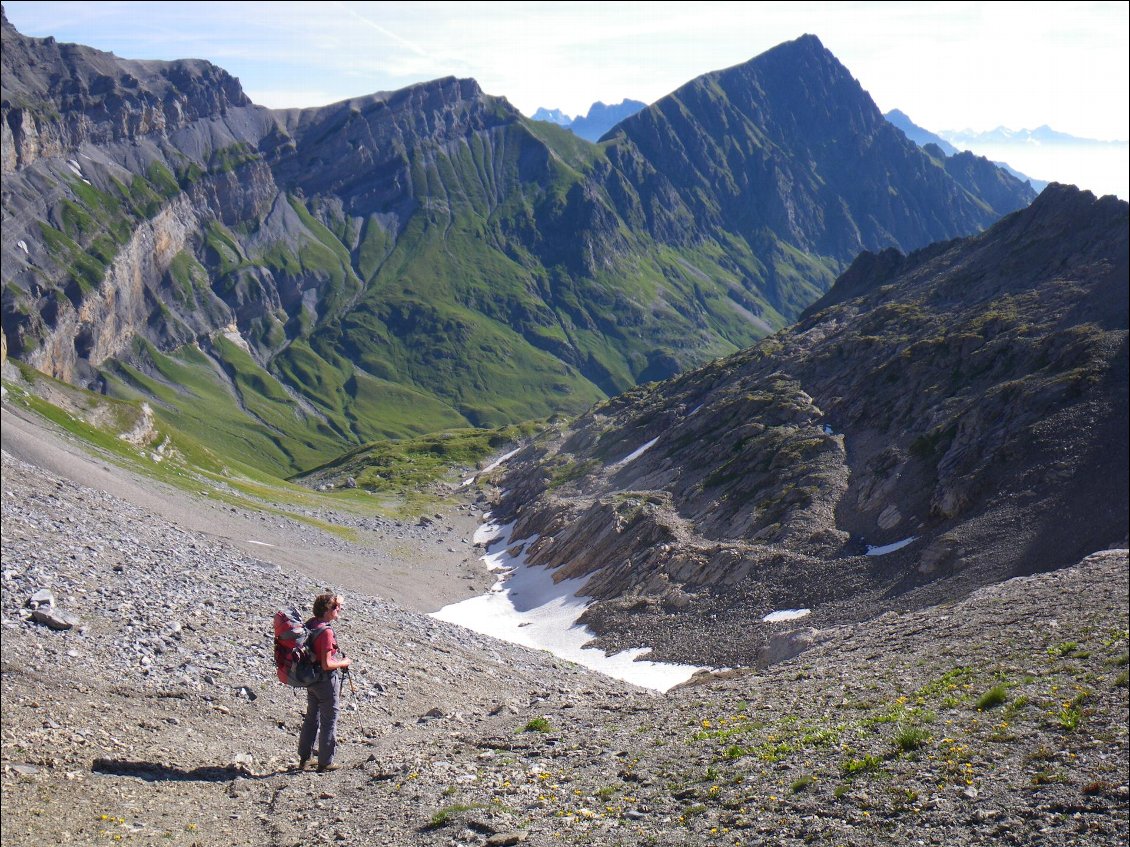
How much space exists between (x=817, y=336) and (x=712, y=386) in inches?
576

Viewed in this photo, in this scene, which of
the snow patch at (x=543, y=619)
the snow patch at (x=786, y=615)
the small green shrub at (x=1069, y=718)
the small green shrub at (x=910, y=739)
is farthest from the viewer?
the snow patch at (x=786, y=615)

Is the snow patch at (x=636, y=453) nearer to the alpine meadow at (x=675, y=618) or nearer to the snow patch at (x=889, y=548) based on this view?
the alpine meadow at (x=675, y=618)

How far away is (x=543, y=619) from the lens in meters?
74.2

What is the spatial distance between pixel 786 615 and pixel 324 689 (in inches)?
1704

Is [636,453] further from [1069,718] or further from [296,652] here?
[296,652]

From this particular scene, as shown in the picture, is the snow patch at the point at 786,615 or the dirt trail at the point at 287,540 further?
the dirt trail at the point at 287,540

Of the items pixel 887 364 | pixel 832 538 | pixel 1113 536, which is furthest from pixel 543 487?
pixel 1113 536

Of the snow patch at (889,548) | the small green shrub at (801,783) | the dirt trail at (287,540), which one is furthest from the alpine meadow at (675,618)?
the dirt trail at (287,540)

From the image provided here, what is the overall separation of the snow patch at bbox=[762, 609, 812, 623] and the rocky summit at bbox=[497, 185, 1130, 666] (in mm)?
720

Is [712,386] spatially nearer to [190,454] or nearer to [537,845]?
[190,454]

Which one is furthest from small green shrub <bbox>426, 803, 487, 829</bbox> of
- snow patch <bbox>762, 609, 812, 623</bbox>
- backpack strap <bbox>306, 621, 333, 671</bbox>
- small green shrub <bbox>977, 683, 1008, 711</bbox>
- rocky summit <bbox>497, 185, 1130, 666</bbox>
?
snow patch <bbox>762, 609, 812, 623</bbox>

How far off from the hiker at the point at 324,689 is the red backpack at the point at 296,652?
0.07 m

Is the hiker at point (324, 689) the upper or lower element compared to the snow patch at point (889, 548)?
upper

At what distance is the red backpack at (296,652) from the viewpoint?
61.0 feet
